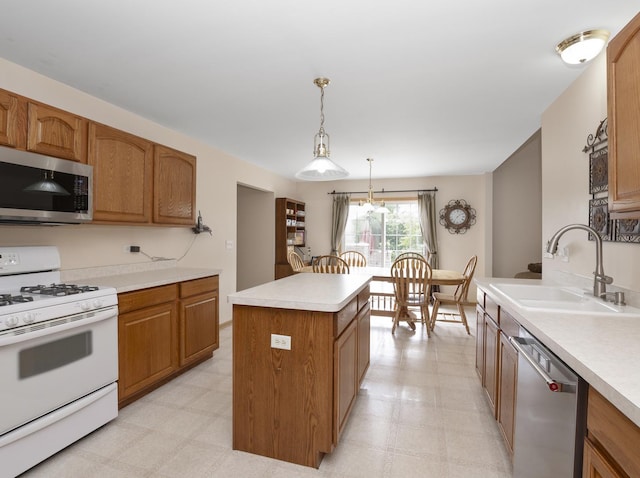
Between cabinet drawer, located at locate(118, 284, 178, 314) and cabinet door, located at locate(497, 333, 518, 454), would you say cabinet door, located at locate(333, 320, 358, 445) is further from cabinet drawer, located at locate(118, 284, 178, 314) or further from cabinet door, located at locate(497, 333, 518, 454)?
cabinet drawer, located at locate(118, 284, 178, 314)

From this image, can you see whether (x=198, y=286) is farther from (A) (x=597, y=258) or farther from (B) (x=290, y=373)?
(A) (x=597, y=258)

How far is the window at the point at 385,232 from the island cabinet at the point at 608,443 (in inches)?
204

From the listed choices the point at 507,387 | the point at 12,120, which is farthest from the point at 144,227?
the point at 507,387

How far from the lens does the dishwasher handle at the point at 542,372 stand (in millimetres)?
1005

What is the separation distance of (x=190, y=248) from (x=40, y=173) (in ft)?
6.01

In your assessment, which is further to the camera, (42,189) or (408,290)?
(408,290)

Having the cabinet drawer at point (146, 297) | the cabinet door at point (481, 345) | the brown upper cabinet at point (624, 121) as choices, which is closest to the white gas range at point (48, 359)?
the cabinet drawer at point (146, 297)

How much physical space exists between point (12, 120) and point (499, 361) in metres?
3.11

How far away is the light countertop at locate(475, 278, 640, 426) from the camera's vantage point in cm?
77

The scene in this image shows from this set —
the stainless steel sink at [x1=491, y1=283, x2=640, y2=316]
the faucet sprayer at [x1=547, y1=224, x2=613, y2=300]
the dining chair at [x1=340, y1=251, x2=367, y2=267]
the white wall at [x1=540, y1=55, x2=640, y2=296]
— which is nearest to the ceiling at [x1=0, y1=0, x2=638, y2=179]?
the white wall at [x1=540, y1=55, x2=640, y2=296]

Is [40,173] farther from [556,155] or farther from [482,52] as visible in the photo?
[556,155]

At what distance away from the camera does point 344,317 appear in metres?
1.84

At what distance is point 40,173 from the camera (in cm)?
191

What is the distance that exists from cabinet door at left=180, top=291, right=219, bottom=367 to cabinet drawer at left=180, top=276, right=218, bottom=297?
5 cm
